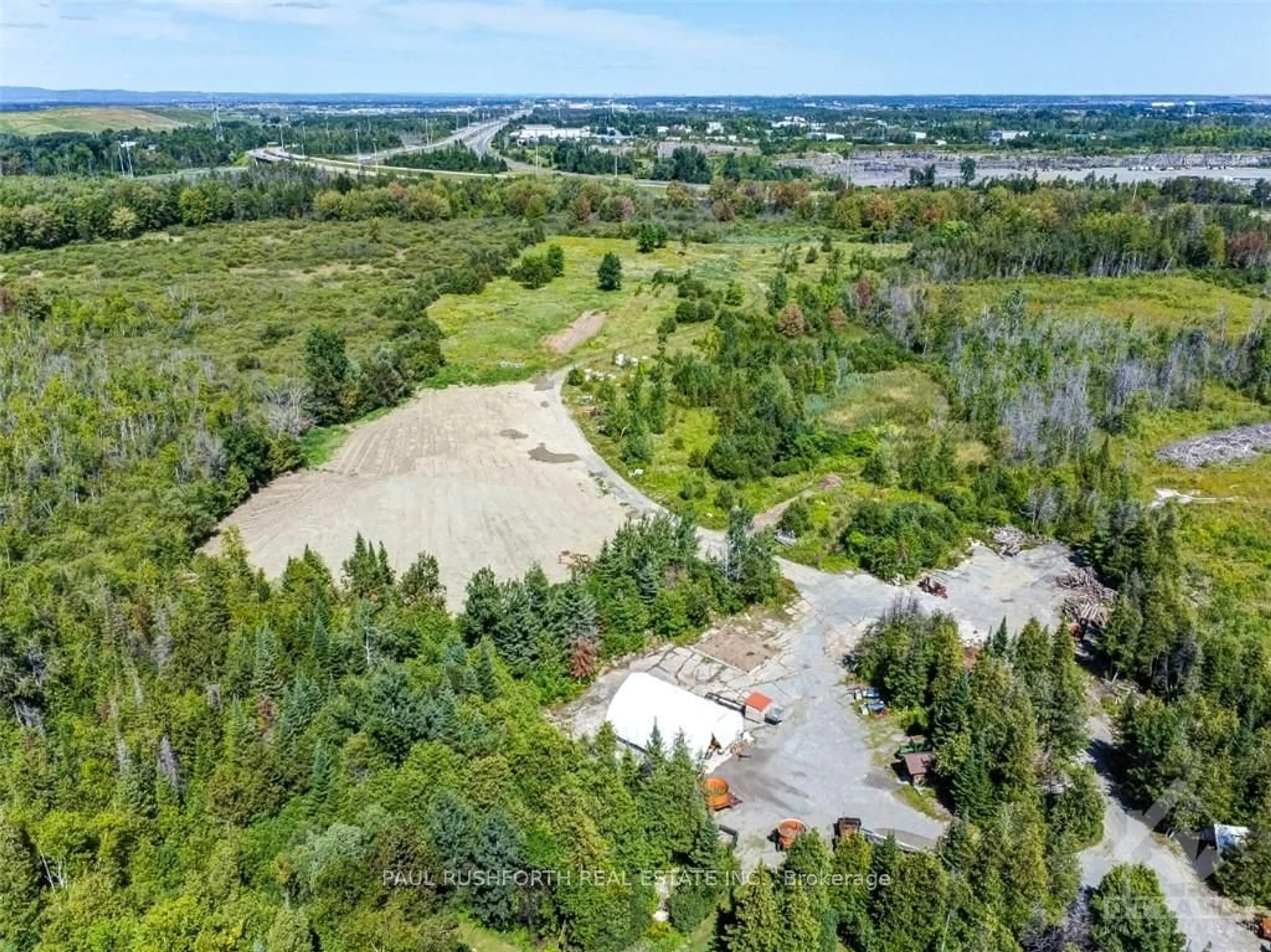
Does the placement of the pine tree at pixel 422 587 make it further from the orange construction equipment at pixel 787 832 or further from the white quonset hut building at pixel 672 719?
the orange construction equipment at pixel 787 832

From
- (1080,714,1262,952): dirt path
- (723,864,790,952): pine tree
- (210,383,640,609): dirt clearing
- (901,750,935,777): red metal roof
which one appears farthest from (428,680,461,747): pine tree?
(1080,714,1262,952): dirt path

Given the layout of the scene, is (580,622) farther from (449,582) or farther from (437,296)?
(437,296)

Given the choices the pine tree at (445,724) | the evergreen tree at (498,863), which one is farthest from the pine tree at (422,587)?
the evergreen tree at (498,863)

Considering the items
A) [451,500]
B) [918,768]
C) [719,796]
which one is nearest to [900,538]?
[918,768]

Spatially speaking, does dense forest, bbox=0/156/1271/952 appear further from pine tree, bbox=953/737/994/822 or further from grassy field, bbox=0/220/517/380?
grassy field, bbox=0/220/517/380

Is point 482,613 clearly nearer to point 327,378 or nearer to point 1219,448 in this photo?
point 327,378
